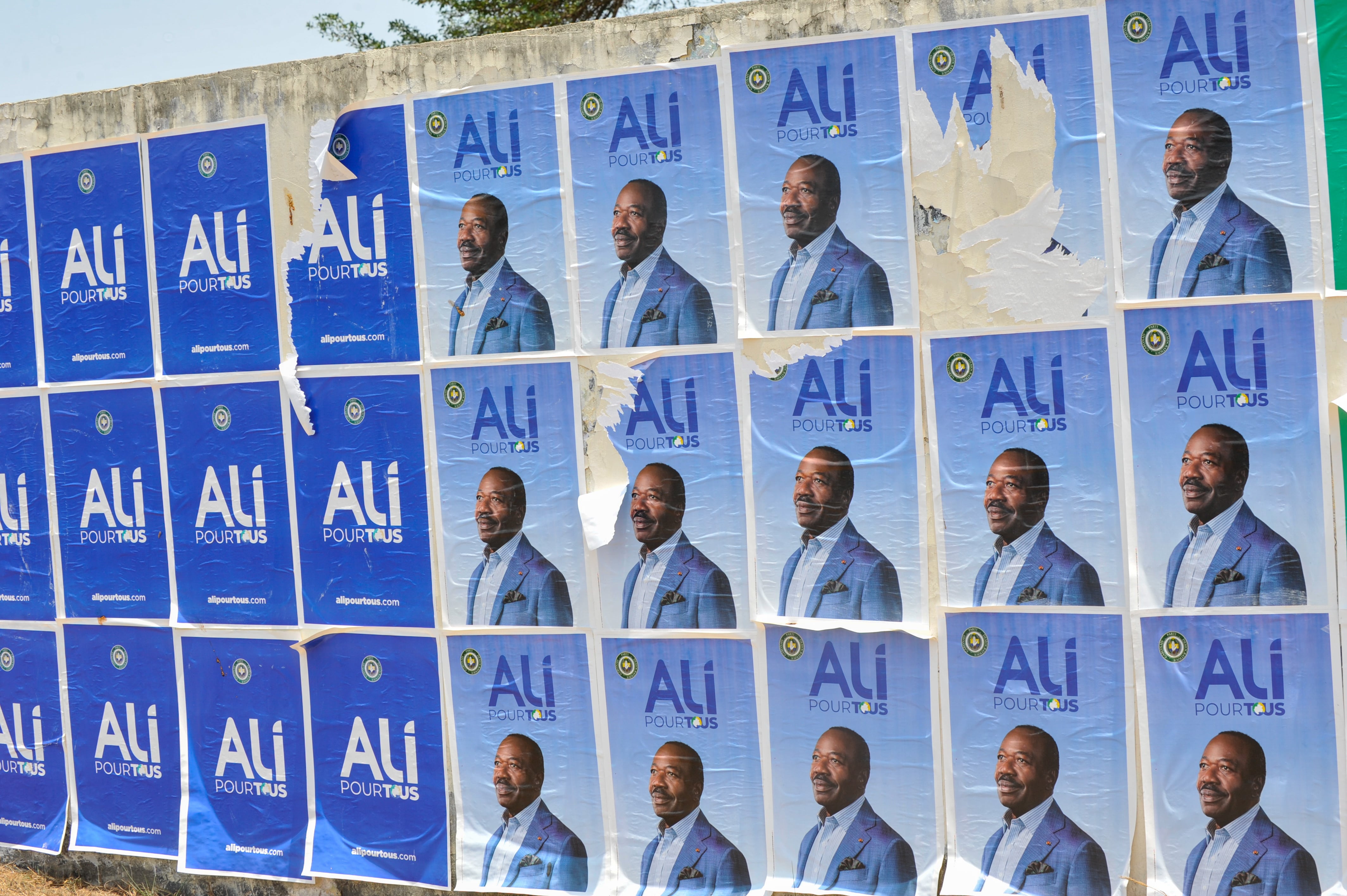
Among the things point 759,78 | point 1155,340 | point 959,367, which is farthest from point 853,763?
point 759,78

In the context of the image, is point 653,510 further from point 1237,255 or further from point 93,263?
point 93,263

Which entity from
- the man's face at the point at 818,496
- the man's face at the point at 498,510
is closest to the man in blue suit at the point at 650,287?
the man's face at the point at 818,496

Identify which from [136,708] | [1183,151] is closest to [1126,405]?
[1183,151]

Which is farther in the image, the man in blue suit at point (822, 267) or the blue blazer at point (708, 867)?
the blue blazer at point (708, 867)

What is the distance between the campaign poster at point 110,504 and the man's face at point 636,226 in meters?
2.21

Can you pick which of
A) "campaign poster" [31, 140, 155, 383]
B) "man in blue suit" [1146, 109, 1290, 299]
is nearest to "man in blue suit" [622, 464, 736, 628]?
"man in blue suit" [1146, 109, 1290, 299]

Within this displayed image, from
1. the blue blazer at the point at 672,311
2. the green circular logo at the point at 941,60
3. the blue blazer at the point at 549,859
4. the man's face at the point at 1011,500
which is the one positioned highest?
the green circular logo at the point at 941,60

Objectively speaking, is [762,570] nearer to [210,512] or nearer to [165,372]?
[210,512]

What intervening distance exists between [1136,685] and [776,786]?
1.32 m

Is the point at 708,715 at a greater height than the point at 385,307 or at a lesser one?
lesser

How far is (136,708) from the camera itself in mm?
4980

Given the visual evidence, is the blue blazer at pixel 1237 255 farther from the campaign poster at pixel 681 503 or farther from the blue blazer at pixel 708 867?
the blue blazer at pixel 708 867

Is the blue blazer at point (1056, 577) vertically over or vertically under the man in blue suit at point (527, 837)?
over

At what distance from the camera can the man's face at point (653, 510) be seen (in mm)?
4242
